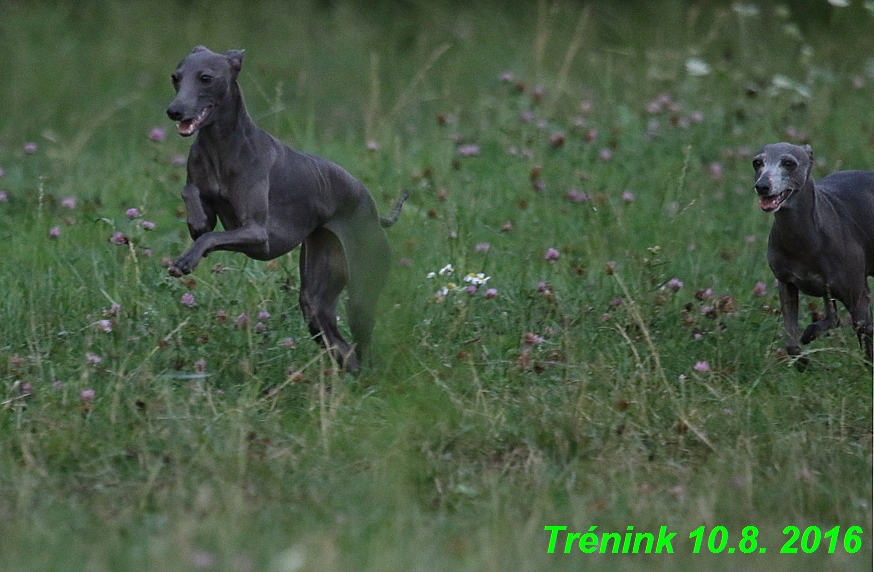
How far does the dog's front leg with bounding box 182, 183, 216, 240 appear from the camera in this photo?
16.8 ft

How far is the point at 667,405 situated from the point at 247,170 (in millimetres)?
1863

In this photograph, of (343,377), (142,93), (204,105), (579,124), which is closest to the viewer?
(204,105)

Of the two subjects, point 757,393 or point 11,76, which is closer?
point 757,393

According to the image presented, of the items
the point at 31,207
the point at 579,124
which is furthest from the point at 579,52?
the point at 31,207

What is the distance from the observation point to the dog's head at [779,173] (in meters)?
5.49

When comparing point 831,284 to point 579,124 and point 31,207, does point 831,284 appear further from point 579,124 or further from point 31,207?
point 31,207

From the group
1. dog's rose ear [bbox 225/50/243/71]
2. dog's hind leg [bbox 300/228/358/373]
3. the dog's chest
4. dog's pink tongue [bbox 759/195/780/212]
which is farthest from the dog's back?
dog's rose ear [bbox 225/50/243/71]

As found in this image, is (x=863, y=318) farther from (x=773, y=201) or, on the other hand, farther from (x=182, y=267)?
(x=182, y=267)

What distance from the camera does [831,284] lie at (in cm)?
574

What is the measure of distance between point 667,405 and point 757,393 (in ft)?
1.77

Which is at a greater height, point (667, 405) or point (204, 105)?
point (204, 105)

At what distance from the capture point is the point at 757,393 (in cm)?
557

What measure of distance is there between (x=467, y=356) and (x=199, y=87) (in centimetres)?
159

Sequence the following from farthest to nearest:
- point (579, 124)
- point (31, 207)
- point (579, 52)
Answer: point (579, 52) → point (579, 124) → point (31, 207)
